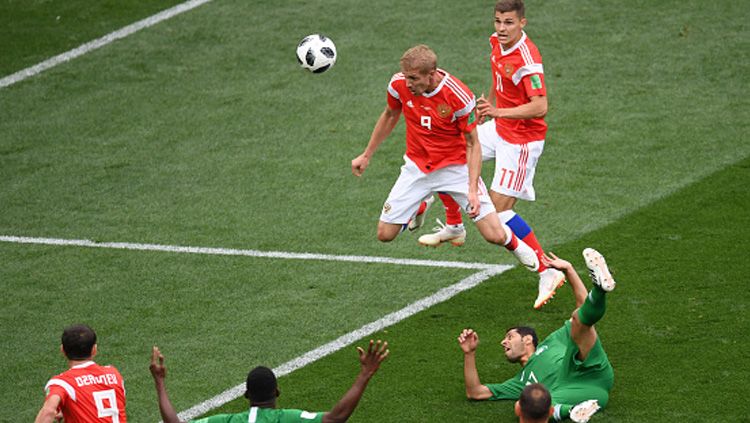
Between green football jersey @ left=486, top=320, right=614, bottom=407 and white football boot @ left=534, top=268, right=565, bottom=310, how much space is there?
1538 mm

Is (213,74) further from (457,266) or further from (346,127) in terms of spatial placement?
(457,266)

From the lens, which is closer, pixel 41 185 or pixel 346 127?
pixel 41 185

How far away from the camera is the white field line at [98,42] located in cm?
1942

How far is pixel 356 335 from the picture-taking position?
12336 mm

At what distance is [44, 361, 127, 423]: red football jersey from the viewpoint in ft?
29.2

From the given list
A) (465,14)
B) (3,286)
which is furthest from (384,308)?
(465,14)

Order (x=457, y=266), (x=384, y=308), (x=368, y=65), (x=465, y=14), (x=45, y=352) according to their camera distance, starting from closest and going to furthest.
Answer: (x=45, y=352), (x=384, y=308), (x=457, y=266), (x=368, y=65), (x=465, y=14)

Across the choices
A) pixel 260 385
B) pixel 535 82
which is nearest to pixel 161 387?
pixel 260 385

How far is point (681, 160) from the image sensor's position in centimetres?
1596

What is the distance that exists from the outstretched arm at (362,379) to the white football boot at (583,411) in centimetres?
255

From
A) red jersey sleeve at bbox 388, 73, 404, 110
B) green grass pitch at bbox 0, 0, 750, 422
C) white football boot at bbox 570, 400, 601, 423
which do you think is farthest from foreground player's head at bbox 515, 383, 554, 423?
red jersey sleeve at bbox 388, 73, 404, 110

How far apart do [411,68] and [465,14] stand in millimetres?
9233

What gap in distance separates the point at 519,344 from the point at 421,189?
2.02 metres

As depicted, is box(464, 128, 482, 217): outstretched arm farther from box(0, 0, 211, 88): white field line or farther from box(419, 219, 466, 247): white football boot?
box(0, 0, 211, 88): white field line
